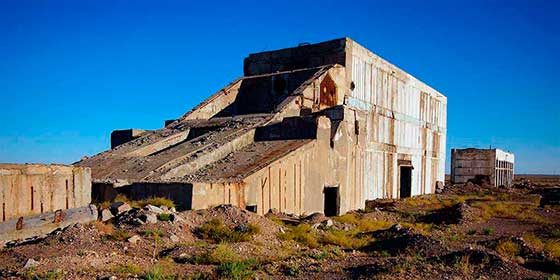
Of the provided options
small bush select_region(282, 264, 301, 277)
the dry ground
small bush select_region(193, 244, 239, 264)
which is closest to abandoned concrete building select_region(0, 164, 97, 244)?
the dry ground

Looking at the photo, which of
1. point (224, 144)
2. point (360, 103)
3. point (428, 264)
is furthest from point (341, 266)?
point (360, 103)

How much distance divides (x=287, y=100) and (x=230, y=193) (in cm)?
668

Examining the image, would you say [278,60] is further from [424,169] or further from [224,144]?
[424,169]

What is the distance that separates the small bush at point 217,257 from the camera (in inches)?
290

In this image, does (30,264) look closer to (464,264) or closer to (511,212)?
(464,264)

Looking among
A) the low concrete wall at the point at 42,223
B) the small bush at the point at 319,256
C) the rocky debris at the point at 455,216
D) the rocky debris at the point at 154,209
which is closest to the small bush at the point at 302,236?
the small bush at the point at 319,256

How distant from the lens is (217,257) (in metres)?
7.43

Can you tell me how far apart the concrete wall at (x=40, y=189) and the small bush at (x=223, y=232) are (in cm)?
268

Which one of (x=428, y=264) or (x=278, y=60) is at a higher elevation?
(x=278, y=60)

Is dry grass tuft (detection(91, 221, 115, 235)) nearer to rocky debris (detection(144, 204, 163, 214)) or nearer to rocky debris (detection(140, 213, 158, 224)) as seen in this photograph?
rocky debris (detection(140, 213, 158, 224))

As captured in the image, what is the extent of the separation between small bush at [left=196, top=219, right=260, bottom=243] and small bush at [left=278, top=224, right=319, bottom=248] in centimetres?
68

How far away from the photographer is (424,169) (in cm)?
2766

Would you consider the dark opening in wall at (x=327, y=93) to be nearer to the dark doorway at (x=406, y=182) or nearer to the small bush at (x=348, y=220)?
the small bush at (x=348, y=220)

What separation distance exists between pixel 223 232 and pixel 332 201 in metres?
6.79
